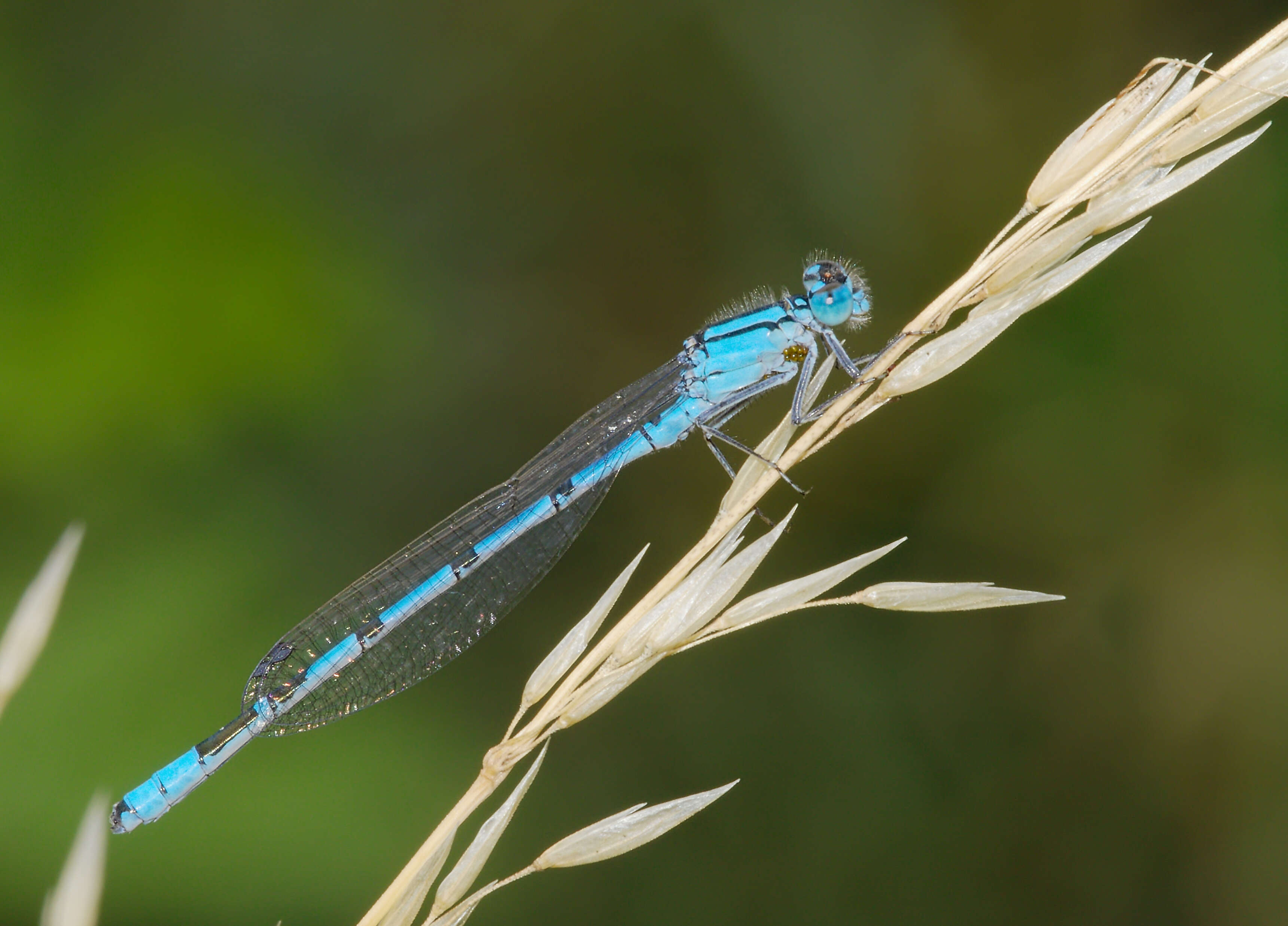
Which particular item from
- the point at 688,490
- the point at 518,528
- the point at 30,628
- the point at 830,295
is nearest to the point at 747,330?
the point at 830,295

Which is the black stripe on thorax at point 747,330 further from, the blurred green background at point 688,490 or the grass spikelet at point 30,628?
the grass spikelet at point 30,628

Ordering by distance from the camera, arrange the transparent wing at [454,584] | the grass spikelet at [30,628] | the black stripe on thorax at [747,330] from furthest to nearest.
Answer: the black stripe on thorax at [747,330], the transparent wing at [454,584], the grass spikelet at [30,628]

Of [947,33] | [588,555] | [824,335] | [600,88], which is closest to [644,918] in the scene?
[588,555]

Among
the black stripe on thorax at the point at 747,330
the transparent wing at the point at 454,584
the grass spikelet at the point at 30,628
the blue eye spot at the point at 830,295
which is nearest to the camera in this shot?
the grass spikelet at the point at 30,628

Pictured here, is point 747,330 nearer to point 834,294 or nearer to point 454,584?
point 834,294

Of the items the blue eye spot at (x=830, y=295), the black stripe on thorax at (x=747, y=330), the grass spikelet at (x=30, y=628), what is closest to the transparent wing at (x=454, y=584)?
the black stripe on thorax at (x=747, y=330)

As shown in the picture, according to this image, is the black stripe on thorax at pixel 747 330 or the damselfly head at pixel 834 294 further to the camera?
the black stripe on thorax at pixel 747 330
